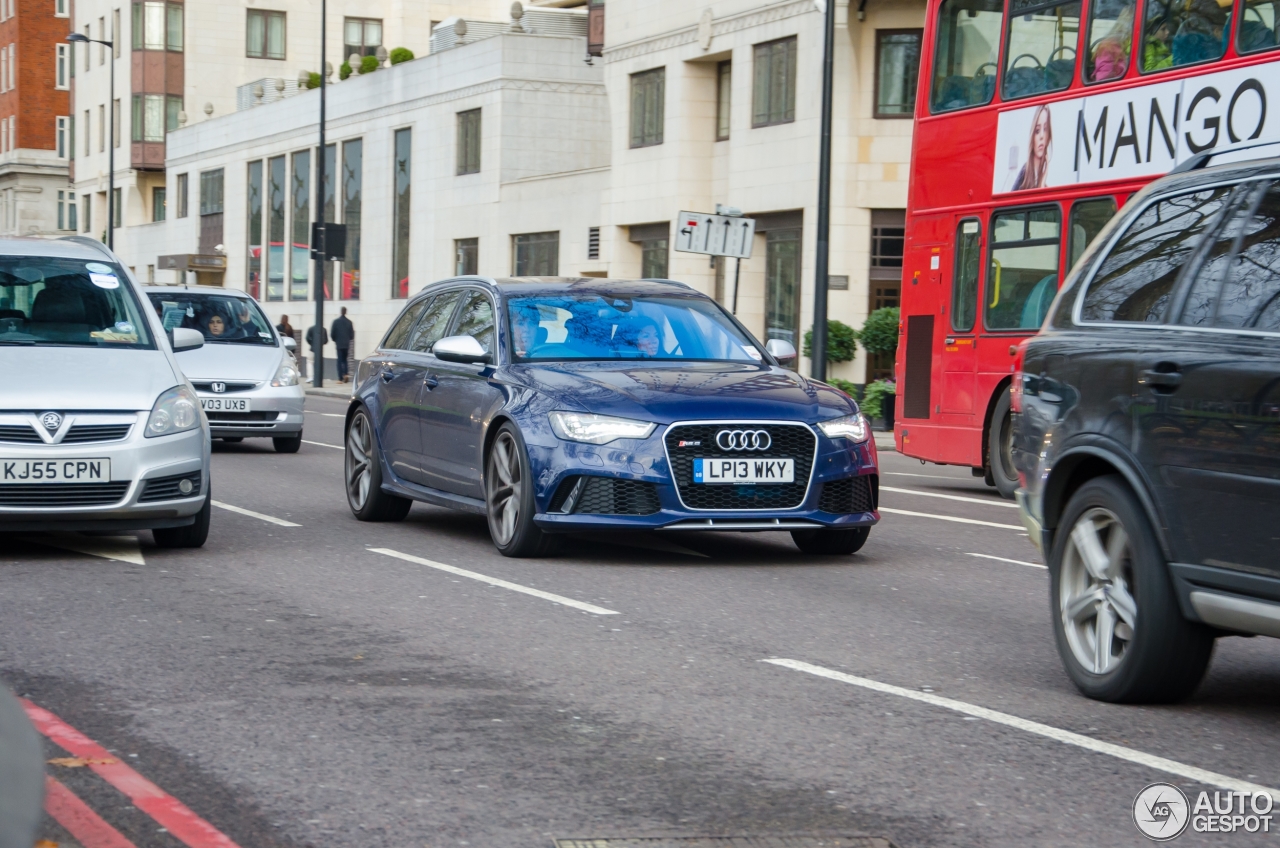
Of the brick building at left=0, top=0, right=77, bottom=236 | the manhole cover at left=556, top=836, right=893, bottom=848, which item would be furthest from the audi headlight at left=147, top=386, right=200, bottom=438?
the brick building at left=0, top=0, right=77, bottom=236

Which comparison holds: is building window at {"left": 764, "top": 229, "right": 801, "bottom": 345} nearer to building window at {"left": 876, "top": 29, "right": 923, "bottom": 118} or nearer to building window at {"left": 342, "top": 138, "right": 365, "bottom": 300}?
building window at {"left": 876, "top": 29, "right": 923, "bottom": 118}

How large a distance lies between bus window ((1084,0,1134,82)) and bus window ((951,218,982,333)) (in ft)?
6.58

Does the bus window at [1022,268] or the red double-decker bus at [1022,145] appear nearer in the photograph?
the red double-decker bus at [1022,145]

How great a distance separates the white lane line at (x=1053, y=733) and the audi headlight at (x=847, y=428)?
3030 mm

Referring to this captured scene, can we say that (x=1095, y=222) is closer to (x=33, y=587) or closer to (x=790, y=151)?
(x=33, y=587)

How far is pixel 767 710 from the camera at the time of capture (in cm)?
610

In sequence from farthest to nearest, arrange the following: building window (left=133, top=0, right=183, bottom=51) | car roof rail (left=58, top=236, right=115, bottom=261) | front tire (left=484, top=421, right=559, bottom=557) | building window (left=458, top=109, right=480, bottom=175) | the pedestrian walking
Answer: building window (left=133, top=0, right=183, bottom=51), building window (left=458, top=109, right=480, bottom=175), the pedestrian walking, car roof rail (left=58, top=236, right=115, bottom=261), front tire (left=484, top=421, right=559, bottom=557)

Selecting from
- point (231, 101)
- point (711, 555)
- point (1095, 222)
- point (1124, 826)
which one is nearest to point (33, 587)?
point (711, 555)

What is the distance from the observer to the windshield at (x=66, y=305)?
10.7 metres

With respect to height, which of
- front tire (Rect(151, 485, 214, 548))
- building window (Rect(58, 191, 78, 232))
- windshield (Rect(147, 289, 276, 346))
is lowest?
front tire (Rect(151, 485, 214, 548))

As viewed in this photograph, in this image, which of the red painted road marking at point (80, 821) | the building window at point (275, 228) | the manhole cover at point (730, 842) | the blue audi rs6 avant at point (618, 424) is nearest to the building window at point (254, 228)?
the building window at point (275, 228)

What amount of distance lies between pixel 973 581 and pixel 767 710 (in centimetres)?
400

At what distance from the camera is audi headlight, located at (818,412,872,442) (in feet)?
32.7

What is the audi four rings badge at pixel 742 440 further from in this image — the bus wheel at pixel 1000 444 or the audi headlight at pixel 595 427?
the bus wheel at pixel 1000 444
